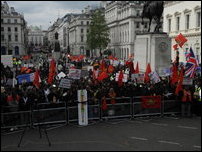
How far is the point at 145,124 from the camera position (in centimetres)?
1398

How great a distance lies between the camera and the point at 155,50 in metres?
23.9

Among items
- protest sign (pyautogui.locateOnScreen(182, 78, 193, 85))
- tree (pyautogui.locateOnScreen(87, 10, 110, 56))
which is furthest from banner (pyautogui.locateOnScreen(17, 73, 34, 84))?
tree (pyautogui.locateOnScreen(87, 10, 110, 56))

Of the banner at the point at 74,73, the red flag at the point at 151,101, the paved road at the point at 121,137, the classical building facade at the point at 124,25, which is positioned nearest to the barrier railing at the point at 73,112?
the red flag at the point at 151,101

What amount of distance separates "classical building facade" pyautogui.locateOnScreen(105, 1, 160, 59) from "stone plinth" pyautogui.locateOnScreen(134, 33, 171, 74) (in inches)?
2427

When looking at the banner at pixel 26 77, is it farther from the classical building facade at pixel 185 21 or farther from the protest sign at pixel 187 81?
the classical building facade at pixel 185 21

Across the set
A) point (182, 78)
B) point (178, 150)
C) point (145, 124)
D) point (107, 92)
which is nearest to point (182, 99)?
point (182, 78)

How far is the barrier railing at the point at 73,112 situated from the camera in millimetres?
13320

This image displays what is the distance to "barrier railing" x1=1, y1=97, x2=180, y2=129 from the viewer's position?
13.3 m

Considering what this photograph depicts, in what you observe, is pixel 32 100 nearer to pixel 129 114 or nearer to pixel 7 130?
pixel 7 130

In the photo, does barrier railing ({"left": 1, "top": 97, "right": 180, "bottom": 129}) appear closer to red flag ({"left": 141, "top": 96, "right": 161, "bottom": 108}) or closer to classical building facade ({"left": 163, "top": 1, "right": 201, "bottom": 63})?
red flag ({"left": 141, "top": 96, "right": 161, "bottom": 108})

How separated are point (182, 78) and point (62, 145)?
283 inches

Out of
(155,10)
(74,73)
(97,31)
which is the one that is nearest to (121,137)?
(74,73)

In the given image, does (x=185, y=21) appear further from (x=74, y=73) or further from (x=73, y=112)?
(x=73, y=112)

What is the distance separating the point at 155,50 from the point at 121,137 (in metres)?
12.9
